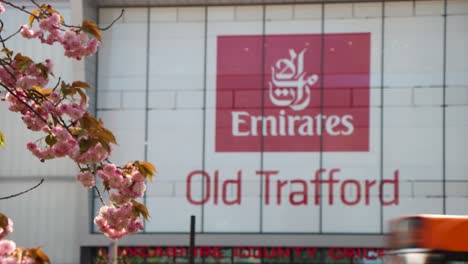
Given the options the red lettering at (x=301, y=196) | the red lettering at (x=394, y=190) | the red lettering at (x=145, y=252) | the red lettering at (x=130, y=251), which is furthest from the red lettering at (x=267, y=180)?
the red lettering at (x=130, y=251)

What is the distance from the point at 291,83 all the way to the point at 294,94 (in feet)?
1.01

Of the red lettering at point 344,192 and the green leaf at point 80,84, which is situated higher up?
the green leaf at point 80,84

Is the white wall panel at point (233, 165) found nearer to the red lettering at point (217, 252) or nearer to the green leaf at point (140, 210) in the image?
the red lettering at point (217, 252)

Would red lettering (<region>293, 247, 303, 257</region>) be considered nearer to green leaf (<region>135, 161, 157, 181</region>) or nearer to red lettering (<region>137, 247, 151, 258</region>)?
red lettering (<region>137, 247, 151, 258</region>)

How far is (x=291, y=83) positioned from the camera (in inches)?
1213

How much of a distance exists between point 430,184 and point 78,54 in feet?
75.7

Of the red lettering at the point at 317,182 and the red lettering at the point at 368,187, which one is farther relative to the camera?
the red lettering at the point at 317,182

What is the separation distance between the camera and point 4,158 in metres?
32.3

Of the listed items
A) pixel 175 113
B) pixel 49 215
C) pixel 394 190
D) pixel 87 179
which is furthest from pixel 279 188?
pixel 87 179

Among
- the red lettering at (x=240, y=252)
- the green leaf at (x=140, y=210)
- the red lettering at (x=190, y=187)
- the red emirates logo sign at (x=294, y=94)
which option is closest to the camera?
the green leaf at (x=140, y=210)

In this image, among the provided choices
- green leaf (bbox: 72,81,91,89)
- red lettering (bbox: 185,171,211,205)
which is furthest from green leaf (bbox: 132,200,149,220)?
red lettering (bbox: 185,171,211,205)

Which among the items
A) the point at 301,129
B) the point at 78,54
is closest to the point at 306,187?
the point at 301,129

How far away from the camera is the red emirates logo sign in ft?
100.0

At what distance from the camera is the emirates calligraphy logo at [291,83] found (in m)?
30.7
